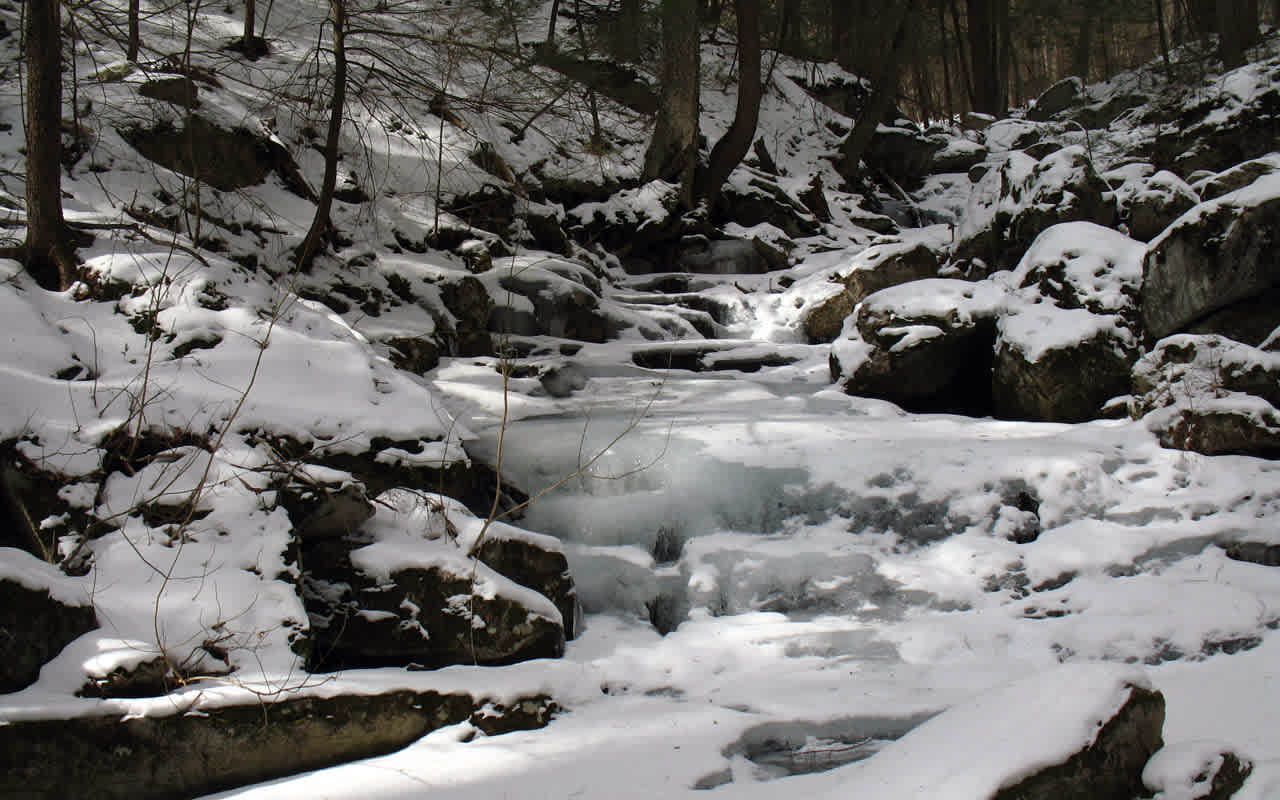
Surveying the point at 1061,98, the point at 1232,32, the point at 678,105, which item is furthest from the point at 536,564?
the point at 1061,98

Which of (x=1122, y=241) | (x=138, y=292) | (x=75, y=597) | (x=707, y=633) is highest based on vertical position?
(x=1122, y=241)

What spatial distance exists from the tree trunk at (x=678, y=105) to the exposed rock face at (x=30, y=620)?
10.1m

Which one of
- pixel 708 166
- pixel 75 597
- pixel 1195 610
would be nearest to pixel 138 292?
pixel 75 597

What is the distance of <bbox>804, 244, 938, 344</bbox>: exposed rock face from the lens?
9133mm

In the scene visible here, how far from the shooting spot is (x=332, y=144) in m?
6.52

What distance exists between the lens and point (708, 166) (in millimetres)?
12555

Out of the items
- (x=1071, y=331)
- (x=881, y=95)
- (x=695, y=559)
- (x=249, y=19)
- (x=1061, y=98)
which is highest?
(x=1061, y=98)

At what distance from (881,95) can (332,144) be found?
1119 cm

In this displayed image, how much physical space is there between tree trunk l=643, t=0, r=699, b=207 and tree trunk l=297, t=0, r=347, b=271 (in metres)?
5.56

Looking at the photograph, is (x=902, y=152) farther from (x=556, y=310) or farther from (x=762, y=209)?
(x=556, y=310)

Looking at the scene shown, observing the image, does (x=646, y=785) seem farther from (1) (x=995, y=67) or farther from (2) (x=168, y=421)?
(1) (x=995, y=67)

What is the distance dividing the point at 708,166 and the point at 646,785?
36.5 feet

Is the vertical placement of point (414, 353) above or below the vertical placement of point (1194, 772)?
above

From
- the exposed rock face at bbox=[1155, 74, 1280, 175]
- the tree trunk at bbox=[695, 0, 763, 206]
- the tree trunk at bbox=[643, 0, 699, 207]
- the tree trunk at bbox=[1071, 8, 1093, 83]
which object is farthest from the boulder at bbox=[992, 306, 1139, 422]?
the tree trunk at bbox=[1071, 8, 1093, 83]
